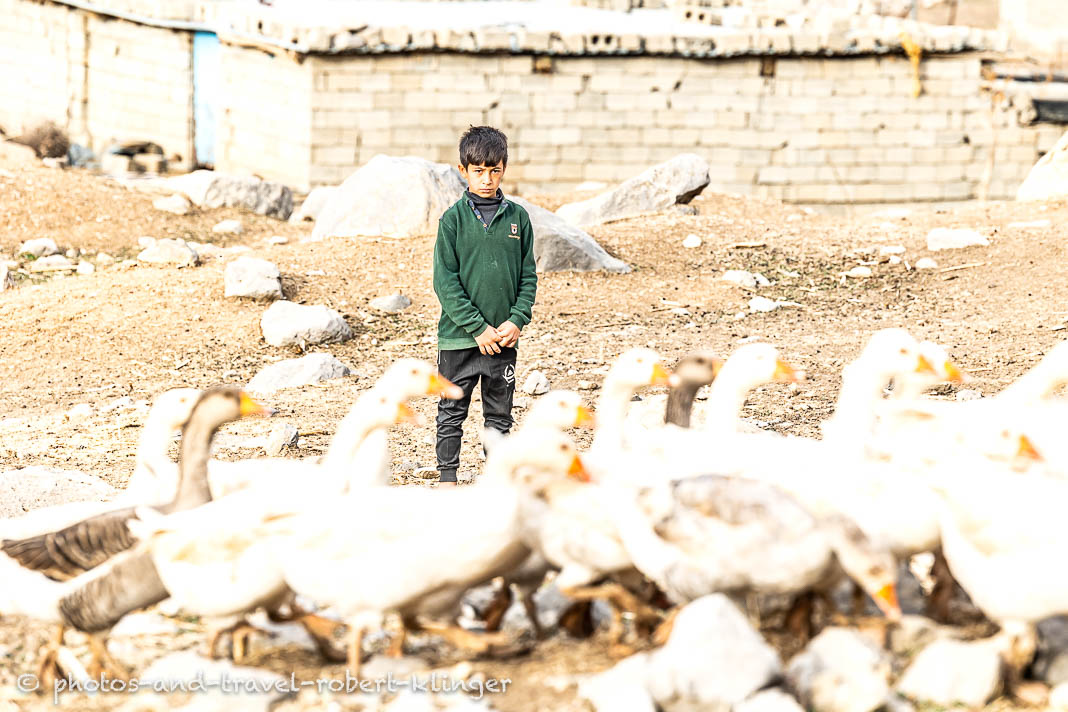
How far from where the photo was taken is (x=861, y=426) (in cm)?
567

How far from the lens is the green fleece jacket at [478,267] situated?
7.09 m

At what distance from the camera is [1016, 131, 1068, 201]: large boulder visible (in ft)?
53.5

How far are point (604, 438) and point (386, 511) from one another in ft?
4.87

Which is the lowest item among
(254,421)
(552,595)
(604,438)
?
(254,421)

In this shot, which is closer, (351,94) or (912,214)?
(912,214)

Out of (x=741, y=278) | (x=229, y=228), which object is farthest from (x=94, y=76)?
(x=741, y=278)

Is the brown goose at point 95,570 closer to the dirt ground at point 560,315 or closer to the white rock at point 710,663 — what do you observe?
the white rock at point 710,663

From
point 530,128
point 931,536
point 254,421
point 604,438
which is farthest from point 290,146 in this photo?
A: point 931,536

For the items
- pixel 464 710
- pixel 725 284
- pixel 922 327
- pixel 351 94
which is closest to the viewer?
pixel 464 710

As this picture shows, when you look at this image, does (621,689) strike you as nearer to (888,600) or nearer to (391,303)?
(888,600)

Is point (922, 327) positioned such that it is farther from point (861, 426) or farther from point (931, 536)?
point (931, 536)

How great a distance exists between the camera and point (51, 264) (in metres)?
14.2

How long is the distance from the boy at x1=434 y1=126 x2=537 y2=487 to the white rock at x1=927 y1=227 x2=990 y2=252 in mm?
7392

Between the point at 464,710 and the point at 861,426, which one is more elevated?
the point at 861,426
